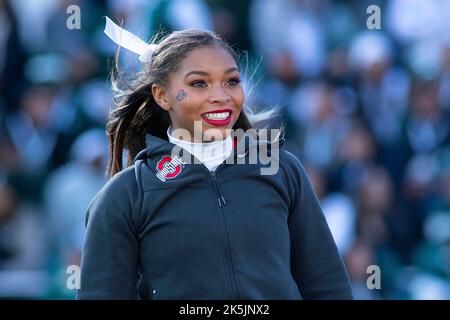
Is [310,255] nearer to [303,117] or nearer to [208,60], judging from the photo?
[208,60]

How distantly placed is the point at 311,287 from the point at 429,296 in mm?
3543

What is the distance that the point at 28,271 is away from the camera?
20.2 ft

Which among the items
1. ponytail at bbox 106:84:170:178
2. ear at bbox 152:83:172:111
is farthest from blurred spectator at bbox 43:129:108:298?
ear at bbox 152:83:172:111

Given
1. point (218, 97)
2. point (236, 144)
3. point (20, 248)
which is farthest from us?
point (20, 248)

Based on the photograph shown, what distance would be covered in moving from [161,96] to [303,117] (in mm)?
3887

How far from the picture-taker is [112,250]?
2.79m

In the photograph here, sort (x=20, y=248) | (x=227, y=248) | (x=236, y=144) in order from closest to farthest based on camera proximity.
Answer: (x=227, y=248)
(x=236, y=144)
(x=20, y=248)

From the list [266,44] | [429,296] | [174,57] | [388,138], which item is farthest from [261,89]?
[174,57]

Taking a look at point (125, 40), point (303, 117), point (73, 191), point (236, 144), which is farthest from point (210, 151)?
point (303, 117)

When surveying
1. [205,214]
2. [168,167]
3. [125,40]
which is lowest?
[205,214]

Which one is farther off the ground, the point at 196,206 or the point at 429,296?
the point at 196,206

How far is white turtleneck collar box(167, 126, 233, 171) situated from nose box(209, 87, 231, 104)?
127 mm

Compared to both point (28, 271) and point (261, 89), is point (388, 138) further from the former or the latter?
point (28, 271)

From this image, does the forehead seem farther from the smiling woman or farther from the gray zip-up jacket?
the gray zip-up jacket
